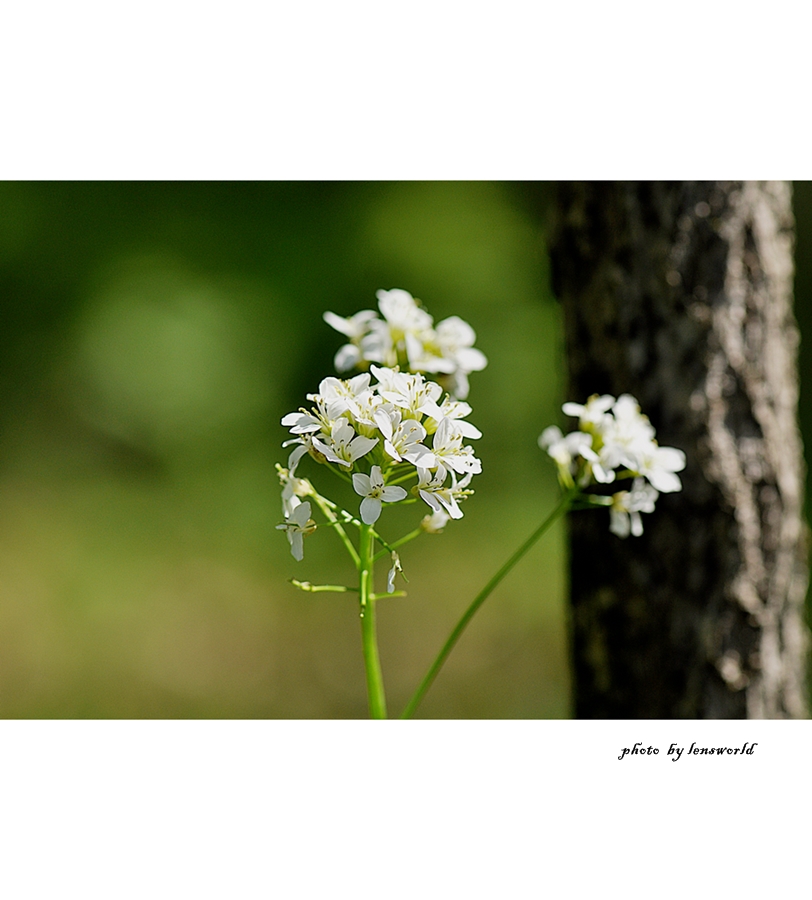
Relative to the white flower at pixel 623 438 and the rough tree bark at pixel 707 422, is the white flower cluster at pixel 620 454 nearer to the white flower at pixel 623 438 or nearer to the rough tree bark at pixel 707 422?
the white flower at pixel 623 438

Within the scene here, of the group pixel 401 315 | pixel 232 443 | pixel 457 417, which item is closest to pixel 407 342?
pixel 401 315

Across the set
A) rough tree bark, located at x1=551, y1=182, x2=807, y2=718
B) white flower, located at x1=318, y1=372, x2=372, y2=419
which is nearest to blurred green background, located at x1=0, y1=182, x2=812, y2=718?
rough tree bark, located at x1=551, y1=182, x2=807, y2=718

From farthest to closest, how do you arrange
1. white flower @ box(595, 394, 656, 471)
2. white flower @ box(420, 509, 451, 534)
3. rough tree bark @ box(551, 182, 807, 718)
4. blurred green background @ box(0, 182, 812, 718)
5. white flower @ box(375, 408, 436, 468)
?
blurred green background @ box(0, 182, 812, 718) < rough tree bark @ box(551, 182, 807, 718) < white flower @ box(595, 394, 656, 471) < white flower @ box(420, 509, 451, 534) < white flower @ box(375, 408, 436, 468)

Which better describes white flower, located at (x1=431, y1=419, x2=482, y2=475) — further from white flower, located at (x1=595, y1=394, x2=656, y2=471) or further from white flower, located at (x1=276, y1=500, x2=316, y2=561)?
white flower, located at (x1=595, y1=394, x2=656, y2=471)

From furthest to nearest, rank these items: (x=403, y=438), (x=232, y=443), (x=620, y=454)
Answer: (x=232, y=443), (x=620, y=454), (x=403, y=438)

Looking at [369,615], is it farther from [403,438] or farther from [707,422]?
[707,422]
